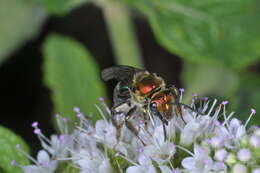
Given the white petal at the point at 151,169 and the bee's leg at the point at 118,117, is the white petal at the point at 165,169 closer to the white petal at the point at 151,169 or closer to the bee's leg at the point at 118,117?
the white petal at the point at 151,169

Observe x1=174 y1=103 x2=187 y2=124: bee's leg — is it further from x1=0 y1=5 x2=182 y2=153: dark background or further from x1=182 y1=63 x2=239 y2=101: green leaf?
x1=182 y1=63 x2=239 y2=101: green leaf

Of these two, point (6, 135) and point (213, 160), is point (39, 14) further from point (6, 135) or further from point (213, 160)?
point (213, 160)

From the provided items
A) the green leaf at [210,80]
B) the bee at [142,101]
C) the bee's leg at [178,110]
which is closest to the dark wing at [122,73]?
the bee at [142,101]

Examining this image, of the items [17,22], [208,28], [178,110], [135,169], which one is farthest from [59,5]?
[135,169]

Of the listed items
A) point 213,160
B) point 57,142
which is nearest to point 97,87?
point 57,142

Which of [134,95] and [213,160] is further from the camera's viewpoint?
Answer: [134,95]

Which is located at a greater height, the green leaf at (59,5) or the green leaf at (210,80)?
the green leaf at (59,5)

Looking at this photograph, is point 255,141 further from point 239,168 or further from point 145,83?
point 145,83
